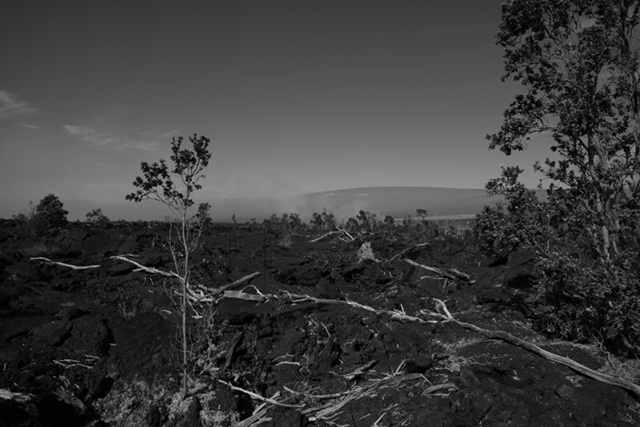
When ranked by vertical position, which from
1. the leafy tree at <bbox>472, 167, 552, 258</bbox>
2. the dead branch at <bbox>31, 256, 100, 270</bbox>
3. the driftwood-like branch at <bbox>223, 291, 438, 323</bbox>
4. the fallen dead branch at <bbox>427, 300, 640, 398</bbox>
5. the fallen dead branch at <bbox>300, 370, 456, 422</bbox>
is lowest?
the fallen dead branch at <bbox>300, 370, 456, 422</bbox>

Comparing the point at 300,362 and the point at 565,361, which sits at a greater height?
the point at 565,361

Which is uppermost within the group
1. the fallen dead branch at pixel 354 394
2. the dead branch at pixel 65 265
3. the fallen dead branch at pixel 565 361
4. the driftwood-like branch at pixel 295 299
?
the dead branch at pixel 65 265

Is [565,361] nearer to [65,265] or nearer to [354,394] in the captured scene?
[354,394]

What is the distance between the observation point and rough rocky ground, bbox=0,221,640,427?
7.22 metres

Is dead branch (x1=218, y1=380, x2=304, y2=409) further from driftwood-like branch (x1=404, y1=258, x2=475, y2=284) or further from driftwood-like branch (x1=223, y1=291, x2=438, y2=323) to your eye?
driftwood-like branch (x1=404, y1=258, x2=475, y2=284)

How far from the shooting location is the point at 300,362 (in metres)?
10.6

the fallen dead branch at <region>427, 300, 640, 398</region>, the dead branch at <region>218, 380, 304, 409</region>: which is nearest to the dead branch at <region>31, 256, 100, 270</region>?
the dead branch at <region>218, 380, 304, 409</region>

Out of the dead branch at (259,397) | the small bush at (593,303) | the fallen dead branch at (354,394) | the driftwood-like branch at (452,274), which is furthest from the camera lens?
the driftwood-like branch at (452,274)

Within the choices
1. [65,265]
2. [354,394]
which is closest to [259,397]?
[354,394]

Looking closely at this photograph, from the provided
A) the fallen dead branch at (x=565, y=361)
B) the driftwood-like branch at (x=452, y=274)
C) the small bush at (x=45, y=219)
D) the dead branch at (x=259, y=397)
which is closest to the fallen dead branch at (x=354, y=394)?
the dead branch at (x=259, y=397)

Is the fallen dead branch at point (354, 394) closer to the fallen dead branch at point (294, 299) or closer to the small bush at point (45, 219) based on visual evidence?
the fallen dead branch at point (294, 299)

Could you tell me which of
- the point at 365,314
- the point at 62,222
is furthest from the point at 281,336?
the point at 62,222

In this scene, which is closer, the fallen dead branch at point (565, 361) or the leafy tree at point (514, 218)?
the fallen dead branch at point (565, 361)

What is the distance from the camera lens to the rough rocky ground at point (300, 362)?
23.7ft
